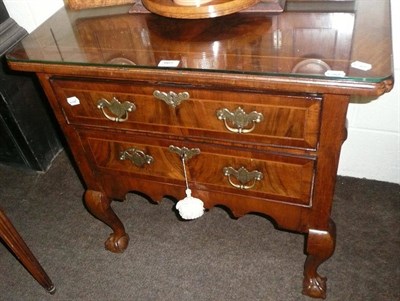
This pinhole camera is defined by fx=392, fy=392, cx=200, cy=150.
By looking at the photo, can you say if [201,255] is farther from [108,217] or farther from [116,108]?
[116,108]

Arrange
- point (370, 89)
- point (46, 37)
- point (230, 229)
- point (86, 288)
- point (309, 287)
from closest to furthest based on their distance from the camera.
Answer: point (370, 89)
point (46, 37)
point (309, 287)
point (86, 288)
point (230, 229)

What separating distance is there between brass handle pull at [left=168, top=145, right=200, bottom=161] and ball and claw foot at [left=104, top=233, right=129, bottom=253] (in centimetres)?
54

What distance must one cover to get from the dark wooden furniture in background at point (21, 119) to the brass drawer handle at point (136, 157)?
2.38 feet

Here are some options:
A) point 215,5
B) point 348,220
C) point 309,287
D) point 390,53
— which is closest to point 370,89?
point 390,53

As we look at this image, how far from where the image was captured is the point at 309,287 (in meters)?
1.13

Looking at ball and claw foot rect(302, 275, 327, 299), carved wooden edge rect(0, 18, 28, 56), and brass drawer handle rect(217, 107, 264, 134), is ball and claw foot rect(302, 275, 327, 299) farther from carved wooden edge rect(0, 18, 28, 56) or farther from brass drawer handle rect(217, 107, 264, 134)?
carved wooden edge rect(0, 18, 28, 56)

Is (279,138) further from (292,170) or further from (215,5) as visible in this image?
(215,5)

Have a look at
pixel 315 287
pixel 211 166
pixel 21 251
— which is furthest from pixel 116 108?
pixel 315 287

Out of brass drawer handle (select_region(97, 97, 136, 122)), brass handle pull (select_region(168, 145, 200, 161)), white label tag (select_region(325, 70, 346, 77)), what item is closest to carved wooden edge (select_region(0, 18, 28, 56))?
brass drawer handle (select_region(97, 97, 136, 122))

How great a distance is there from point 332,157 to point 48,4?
3.73 feet

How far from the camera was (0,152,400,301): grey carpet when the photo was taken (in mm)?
1204

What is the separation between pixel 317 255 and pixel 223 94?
51 centimetres

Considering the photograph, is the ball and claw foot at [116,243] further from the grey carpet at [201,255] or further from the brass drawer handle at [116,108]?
the brass drawer handle at [116,108]

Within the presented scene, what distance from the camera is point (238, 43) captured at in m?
0.80
